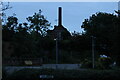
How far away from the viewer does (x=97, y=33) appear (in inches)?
1758

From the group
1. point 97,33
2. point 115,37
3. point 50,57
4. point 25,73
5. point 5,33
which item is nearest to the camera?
point 25,73

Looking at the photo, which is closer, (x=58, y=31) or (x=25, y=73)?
(x=25, y=73)

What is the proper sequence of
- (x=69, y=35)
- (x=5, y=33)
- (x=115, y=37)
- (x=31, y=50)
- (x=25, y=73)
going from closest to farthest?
1. (x=25, y=73)
2. (x=5, y=33)
3. (x=115, y=37)
4. (x=31, y=50)
5. (x=69, y=35)

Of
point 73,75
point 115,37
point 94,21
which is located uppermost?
point 94,21

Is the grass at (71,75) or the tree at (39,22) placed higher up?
the tree at (39,22)

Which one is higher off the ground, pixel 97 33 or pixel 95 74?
pixel 97 33

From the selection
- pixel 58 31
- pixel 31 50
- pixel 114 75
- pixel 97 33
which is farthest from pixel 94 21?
pixel 114 75

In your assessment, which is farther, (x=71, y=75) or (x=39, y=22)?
(x=39, y=22)

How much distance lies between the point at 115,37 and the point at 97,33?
72.8 ft

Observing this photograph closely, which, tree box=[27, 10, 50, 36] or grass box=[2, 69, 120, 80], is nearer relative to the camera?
grass box=[2, 69, 120, 80]

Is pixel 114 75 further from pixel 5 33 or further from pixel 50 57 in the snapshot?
pixel 50 57

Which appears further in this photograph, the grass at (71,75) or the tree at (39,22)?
the tree at (39,22)

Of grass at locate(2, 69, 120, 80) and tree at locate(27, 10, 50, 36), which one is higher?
tree at locate(27, 10, 50, 36)

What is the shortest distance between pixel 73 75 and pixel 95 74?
3.42ft
